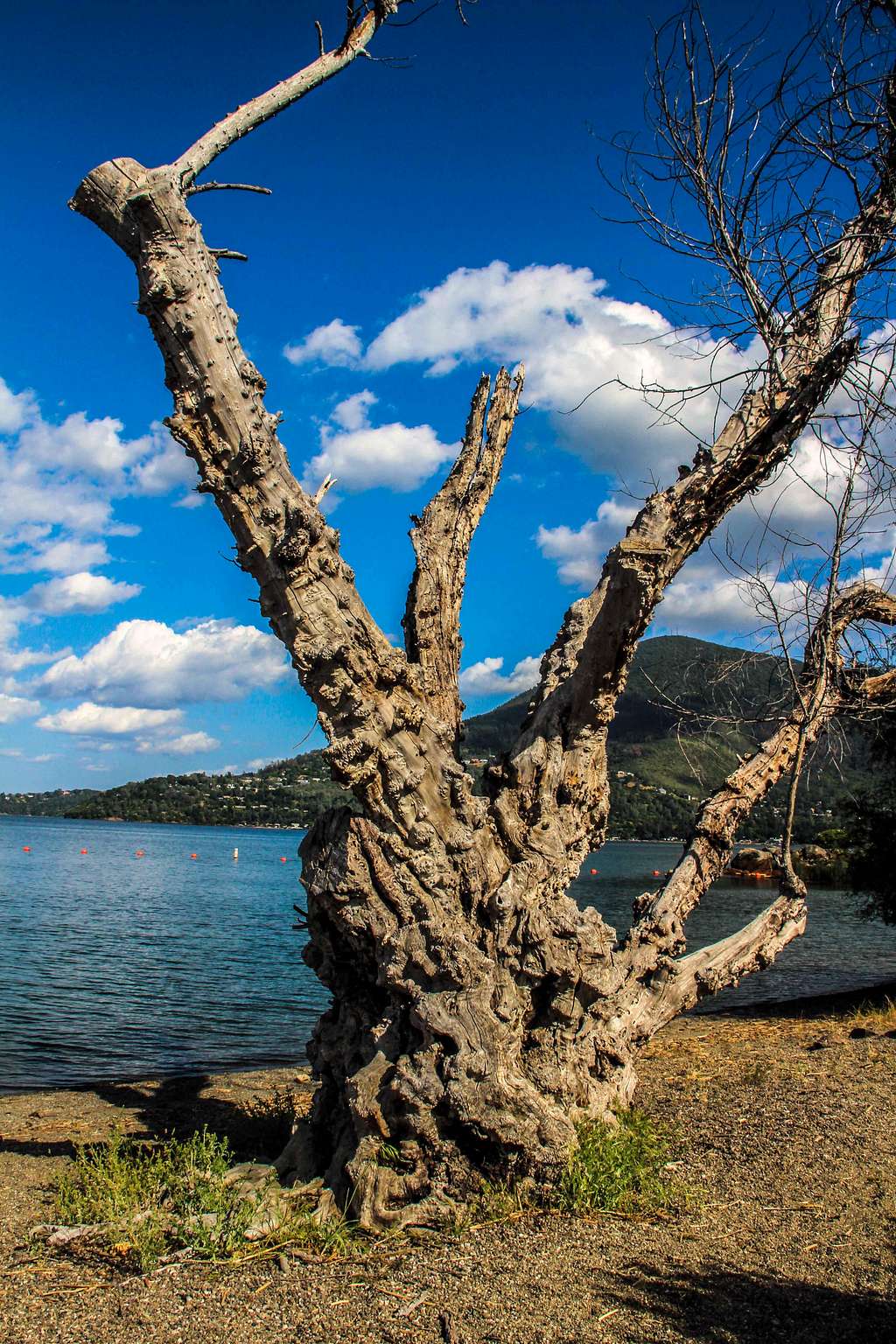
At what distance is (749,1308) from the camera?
155 inches

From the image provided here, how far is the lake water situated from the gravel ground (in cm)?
779

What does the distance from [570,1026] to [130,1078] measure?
8.70 metres

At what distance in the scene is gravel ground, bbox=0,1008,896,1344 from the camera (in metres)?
3.77

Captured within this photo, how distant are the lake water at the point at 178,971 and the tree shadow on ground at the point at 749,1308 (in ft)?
33.5

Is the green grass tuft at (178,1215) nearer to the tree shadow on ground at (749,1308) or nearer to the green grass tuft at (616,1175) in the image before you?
the green grass tuft at (616,1175)

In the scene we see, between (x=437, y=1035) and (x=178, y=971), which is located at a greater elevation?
(x=437, y=1035)

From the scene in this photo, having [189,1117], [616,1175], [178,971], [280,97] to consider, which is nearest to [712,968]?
[616,1175]

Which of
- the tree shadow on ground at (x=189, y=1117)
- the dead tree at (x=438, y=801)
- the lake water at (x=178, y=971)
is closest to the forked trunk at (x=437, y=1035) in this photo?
the dead tree at (x=438, y=801)

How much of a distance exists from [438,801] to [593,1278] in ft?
8.83

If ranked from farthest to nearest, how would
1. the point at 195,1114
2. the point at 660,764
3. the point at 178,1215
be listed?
the point at 660,764 < the point at 195,1114 < the point at 178,1215

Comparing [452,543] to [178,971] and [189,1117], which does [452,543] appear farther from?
[178,971]

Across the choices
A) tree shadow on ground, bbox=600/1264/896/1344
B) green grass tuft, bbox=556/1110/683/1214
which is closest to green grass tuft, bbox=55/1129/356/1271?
green grass tuft, bbox=556/1110/683/1214

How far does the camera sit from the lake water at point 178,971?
14.0 m

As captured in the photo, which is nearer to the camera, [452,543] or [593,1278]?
[593,1278]
